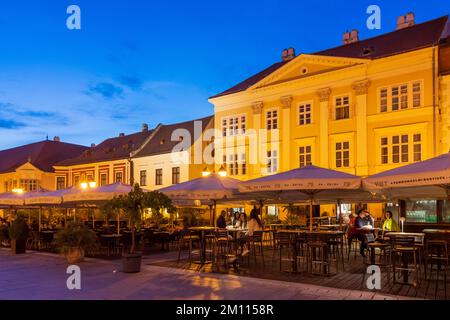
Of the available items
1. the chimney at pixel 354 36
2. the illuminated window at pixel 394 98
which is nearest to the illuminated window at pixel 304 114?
the illuminated window at pixel 394 98

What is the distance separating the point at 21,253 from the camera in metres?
16.9

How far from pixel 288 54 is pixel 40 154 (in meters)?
31.9

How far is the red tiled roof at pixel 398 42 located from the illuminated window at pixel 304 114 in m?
4.66

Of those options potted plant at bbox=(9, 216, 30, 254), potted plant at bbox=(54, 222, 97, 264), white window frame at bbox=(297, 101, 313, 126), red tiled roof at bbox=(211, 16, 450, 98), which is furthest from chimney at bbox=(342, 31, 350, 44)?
potted plant at bbox=(54, 222, 97, 264)

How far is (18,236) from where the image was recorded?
16797 millimetres

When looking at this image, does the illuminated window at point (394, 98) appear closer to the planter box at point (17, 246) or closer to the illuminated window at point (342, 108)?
the illuminated window at point (342, 108)

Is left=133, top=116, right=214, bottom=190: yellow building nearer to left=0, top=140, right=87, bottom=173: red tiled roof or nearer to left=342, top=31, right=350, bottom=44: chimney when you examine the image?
left=342, top=31, right=350, bottom=44: chimney

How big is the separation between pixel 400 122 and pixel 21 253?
21.1m

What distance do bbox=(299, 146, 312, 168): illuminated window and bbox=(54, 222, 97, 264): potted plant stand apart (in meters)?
18.8

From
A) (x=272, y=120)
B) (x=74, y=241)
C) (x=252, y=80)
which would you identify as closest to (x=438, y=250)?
(x=74, y=241)

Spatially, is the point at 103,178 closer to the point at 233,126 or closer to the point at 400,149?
Result: the point at 233,126

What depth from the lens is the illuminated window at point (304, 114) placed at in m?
29.9
